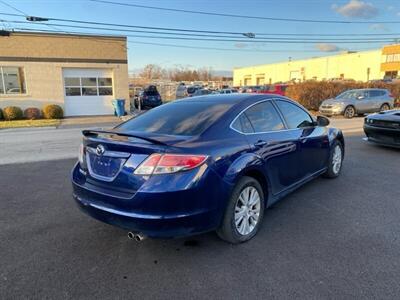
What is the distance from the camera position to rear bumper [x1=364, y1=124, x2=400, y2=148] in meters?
7.66

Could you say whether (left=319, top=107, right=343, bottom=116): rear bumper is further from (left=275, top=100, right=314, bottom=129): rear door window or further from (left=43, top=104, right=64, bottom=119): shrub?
(left=43, top=104, right=64, bottom=119): shrub

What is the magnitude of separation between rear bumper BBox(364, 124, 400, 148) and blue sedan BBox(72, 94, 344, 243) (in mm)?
4678

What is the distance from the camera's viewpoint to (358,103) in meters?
17.6

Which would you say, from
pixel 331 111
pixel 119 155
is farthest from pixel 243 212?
pixel 331 111

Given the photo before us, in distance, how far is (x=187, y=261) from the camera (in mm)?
3119

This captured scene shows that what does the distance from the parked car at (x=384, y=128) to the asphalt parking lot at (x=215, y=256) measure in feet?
11.3

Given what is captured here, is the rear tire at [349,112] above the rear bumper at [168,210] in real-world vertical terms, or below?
below

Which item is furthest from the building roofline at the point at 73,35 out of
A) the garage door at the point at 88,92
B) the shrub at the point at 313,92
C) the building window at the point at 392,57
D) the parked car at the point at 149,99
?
the building window at the point at 392,57

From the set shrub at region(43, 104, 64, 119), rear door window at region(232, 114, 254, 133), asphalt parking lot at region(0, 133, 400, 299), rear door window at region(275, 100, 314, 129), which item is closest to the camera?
asphalt parking lot at region(0, 133, 400, 299)

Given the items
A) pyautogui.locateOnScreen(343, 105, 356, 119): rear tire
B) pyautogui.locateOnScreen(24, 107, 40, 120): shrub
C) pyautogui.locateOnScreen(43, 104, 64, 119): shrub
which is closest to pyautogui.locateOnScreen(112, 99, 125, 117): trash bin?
pyautogui.locateOnScreen(43, 104, 64, 119): shrub

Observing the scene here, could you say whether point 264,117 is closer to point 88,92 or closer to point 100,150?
point 100,150

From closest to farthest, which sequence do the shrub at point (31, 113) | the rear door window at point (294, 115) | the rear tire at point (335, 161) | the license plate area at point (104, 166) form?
the license plate area at point (104, 166), the rear door window at point (294, 115), the rear tire at point (335, 161), the shrub at point (31, 113)

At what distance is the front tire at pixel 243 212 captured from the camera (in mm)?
3238

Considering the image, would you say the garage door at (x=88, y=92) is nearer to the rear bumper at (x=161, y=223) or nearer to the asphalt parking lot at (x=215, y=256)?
the asphalt parking lot at (x=215, y=256)
